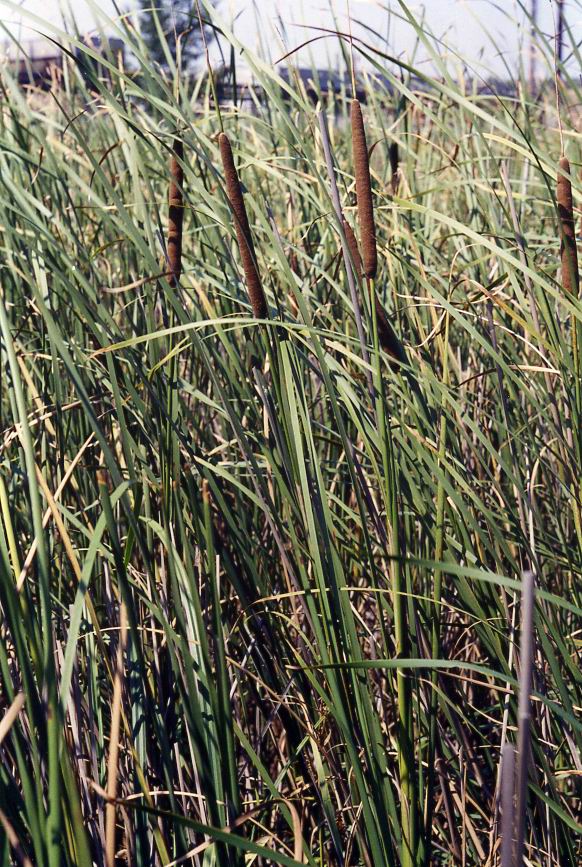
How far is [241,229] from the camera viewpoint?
2.35 feet

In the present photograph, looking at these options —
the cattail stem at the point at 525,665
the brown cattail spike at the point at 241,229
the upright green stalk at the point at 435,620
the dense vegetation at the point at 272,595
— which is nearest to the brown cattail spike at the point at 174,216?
the dense vegetation at the point at 272,595

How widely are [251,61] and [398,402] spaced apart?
1.59 feet

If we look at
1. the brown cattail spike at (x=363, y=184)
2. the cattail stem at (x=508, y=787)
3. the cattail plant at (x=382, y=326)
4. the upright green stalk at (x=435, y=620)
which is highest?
the brown cattail spike at (x=363, y=184)

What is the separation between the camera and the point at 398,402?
1.15 m

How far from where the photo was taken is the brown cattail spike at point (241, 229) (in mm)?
722

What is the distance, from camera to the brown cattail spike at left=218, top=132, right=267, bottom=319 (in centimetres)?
72

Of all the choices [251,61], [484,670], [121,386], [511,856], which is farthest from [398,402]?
[511,856]

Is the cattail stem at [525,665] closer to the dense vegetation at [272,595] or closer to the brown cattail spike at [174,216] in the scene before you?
the dense vegetation at [272,595]

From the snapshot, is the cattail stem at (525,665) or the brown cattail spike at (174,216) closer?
the cattail stem at (525,665)

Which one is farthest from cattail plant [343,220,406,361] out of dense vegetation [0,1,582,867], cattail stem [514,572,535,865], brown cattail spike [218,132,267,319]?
cattail stem [514,572,535,865]

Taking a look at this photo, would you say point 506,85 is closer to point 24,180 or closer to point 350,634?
point 24,180

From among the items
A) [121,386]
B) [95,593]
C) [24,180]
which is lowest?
[95,593]

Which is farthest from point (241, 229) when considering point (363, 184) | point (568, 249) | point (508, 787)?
point (508, 787)

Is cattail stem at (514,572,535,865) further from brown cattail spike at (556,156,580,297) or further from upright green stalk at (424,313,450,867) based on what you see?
brown cattail spike at (556,156,580,297)
